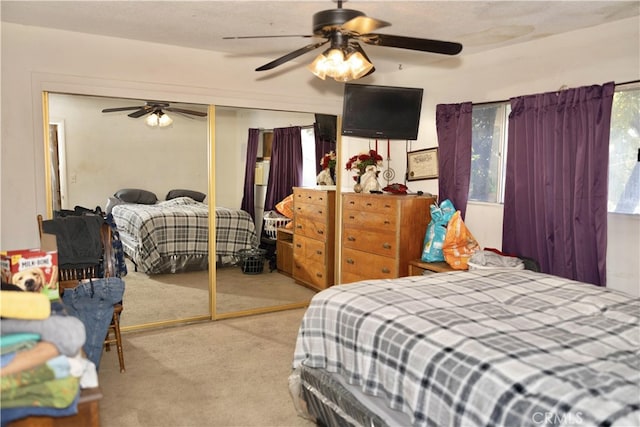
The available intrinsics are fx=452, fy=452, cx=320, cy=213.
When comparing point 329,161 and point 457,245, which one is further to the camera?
point 329,161

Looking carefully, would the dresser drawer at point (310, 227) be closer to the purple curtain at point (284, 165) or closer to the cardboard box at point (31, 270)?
the purple curtain at point (284, 165)

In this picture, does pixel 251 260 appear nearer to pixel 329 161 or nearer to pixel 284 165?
pixel 284 165

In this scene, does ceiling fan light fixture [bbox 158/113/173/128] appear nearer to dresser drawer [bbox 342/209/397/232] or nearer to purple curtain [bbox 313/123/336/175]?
purple curtain [bbox 313/123/336/175]

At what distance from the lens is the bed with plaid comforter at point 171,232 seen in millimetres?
3949

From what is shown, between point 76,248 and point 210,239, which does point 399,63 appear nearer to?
point 210,239

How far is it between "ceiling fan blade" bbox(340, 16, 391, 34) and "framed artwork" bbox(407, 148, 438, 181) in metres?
2.28

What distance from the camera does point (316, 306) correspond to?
228 centimetres

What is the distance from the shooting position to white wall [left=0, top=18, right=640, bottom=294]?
Answer: 296cm

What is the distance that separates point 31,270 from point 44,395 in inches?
21.2

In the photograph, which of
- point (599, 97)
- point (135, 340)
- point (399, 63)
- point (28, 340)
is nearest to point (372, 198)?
point (399, 63)

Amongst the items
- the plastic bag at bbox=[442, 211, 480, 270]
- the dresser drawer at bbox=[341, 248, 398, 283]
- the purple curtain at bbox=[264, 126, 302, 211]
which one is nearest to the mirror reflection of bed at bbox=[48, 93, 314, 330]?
the purple curtain at bbox=[264, 126, 302, 211]

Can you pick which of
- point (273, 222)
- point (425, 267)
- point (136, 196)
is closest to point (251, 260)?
point (273, 222)

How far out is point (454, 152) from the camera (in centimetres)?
391

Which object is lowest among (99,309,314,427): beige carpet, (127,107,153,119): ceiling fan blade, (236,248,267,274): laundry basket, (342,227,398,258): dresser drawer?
(99,309,314,427): beige carpet
